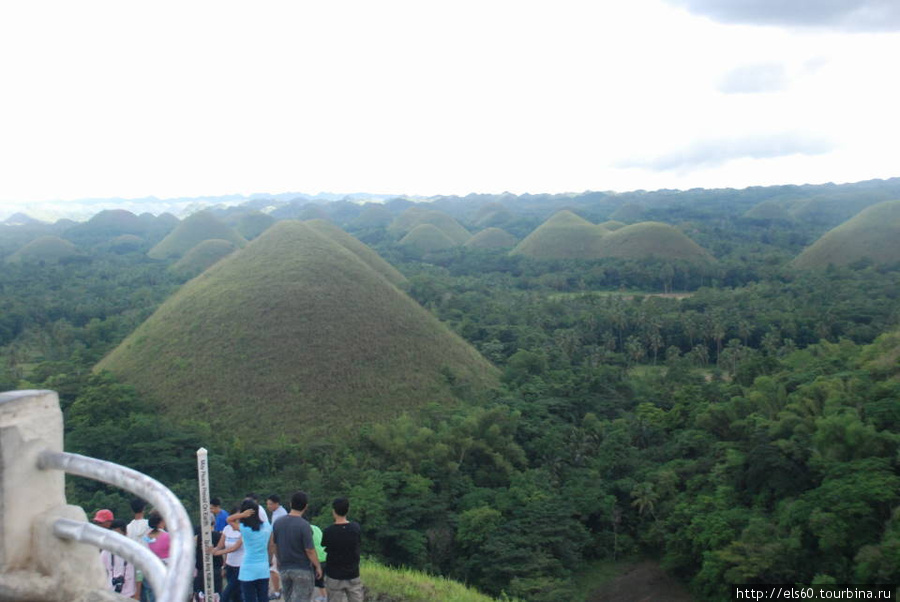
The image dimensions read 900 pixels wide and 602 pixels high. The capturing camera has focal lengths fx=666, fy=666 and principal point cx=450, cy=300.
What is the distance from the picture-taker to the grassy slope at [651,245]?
5391 cm

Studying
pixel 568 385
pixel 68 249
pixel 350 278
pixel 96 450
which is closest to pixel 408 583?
pixel 96 450

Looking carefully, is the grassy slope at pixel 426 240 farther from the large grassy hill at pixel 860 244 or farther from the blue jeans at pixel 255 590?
the blue jeans at pixel 255 590

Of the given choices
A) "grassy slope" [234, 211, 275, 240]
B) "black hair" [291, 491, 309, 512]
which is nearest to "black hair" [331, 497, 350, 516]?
"black hair" [291, 491, 309, 512]

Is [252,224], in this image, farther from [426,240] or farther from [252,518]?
[252,518]

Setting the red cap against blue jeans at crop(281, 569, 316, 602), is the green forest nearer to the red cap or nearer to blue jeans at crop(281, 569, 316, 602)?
blue jeans at crop(281, 569, 316, 602)

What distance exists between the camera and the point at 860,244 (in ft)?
163

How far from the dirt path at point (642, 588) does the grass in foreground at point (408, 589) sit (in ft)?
20.6

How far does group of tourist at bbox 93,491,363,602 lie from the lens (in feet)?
13.9

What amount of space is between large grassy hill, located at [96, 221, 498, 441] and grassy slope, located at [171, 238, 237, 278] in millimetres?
23264

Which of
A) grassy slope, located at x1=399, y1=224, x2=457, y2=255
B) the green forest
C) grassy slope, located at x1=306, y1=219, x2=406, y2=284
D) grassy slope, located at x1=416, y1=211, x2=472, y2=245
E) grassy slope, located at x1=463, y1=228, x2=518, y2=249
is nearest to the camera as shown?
the green forest

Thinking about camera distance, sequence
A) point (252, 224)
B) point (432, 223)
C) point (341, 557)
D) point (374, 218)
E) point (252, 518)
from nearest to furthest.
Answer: point (341, 557) → point (252, 518) → point (252, 224) → point (432, 223) → point (374, 218)

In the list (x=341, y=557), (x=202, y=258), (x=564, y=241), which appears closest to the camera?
(x=341, y=557)

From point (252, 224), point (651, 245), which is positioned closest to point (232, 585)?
point (651, 245)

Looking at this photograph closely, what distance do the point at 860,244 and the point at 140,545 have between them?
57.3 meters
